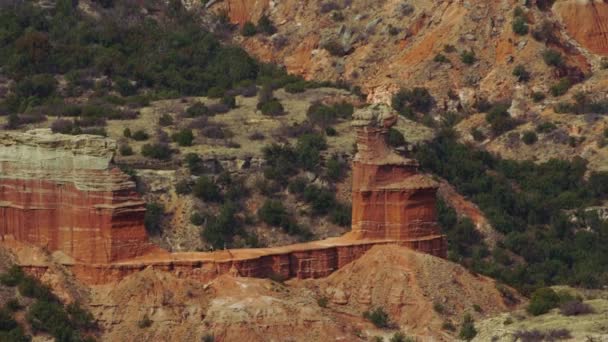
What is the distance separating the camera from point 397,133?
349 feet

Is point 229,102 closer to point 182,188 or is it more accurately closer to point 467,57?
point 467,57

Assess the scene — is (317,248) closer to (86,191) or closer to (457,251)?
(86,191)

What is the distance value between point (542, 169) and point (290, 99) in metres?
12.9

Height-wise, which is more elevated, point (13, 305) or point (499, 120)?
point (499, 120)

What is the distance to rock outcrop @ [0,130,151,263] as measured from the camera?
232 ft

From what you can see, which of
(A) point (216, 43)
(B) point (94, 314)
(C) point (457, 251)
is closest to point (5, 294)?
(B) point (94, 314)

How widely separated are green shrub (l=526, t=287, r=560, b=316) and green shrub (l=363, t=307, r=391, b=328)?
4174mm

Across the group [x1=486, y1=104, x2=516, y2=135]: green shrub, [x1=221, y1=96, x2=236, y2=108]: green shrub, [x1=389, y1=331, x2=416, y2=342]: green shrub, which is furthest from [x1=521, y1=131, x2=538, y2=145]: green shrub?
[x1=389, y1=331, x2=416, y2=342]: green shrub

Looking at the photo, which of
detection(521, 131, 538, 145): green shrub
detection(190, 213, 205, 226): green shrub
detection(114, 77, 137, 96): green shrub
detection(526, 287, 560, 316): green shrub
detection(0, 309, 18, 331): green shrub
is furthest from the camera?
detection(114, 77, 137, 96): green shrub

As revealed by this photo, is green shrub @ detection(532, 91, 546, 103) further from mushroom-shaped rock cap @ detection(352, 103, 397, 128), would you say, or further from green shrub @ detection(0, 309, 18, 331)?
green shrub @ detection(0, 309, 18, 331)

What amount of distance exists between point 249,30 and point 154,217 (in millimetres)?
30738

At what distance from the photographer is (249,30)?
12800cm

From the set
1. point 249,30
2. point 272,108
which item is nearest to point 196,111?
point 272,108

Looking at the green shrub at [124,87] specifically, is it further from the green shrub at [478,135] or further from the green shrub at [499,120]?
the green shrub at [499,120]
